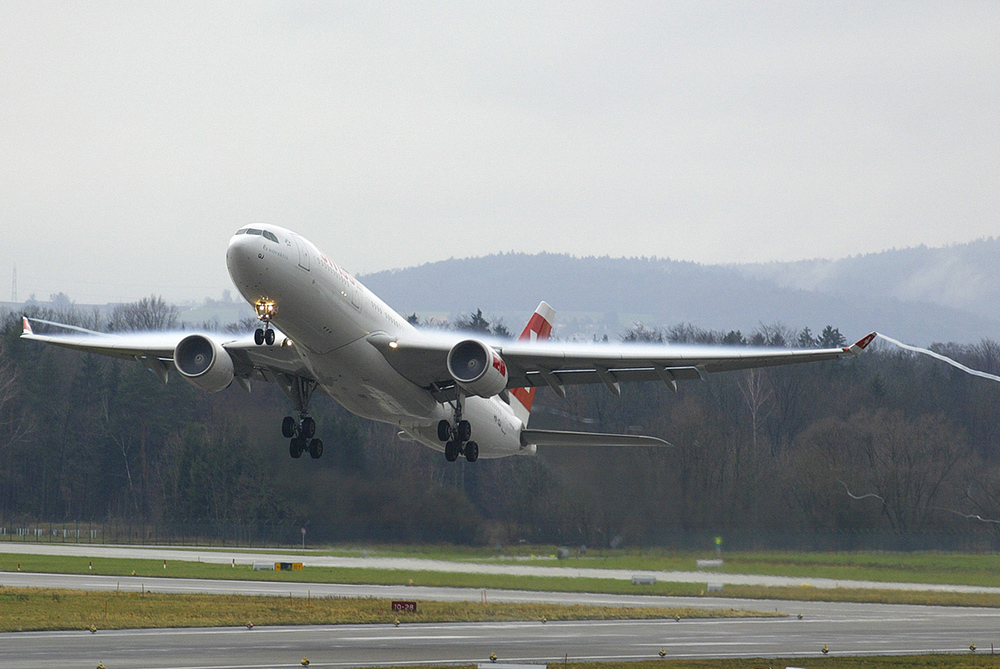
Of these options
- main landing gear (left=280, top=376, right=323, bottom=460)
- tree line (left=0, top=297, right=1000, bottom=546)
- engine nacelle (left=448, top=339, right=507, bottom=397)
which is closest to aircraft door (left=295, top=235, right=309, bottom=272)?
engine nacelle (left=448, top=339, right=507, bottom=397)

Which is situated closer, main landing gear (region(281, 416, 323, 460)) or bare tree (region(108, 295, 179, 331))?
main landing gear (region(281, 416, 323, 460))

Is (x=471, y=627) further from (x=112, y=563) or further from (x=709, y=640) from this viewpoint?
(x=112, y=563)

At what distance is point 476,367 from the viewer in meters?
31.5

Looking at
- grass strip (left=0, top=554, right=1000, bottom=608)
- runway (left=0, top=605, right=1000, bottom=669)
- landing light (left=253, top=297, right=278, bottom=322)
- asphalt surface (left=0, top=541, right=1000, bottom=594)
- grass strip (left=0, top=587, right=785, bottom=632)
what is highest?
landing light (left=253, top=297, right=278, bottom=322)

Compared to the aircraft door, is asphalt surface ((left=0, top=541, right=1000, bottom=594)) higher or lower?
lower

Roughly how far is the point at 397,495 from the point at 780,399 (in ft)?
88.1

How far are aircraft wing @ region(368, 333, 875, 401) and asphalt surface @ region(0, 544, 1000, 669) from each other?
22.9 ft

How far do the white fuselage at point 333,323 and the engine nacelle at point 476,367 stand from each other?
181cm

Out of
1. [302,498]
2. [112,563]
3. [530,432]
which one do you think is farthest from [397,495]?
[112,563]

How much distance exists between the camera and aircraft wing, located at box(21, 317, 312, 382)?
32.9m

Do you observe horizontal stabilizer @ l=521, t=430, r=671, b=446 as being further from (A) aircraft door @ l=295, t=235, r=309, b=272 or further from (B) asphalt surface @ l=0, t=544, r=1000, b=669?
(A) aircraft door @ l=295, t=235, r=309, b=272

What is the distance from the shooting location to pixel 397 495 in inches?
1954

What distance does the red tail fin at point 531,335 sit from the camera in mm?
43125

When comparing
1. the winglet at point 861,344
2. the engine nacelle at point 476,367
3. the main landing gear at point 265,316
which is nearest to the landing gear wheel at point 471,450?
the engine nacelle at point 476,367
